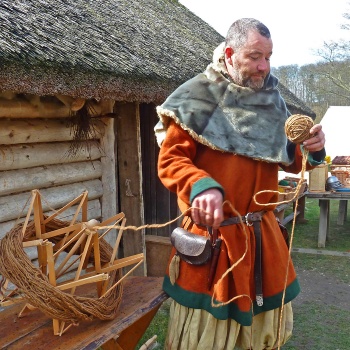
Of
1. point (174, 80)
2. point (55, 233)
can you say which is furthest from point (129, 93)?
point (55, 233)

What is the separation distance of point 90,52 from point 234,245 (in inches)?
59.3

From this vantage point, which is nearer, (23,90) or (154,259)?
(23,90)

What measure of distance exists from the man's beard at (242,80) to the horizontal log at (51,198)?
1081 mm

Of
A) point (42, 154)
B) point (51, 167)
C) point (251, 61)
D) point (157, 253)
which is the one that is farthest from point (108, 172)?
point (251, 61)

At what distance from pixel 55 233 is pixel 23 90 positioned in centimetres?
73

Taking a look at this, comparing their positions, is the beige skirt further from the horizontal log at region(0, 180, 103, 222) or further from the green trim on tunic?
the horizontal log at region(0, 180, 103, 222)

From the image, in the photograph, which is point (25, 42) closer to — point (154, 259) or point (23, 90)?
point (23, 90)

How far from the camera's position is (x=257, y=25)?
170 centimetres

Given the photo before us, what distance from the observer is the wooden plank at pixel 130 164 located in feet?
11.9

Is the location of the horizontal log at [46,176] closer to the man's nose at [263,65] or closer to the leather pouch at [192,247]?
the leather pouch at [192,247]

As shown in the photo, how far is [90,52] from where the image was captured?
2.63m

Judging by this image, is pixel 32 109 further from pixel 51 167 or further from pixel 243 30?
pixel 243 30

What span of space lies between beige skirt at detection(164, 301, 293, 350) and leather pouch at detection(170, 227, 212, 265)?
0.74 ft

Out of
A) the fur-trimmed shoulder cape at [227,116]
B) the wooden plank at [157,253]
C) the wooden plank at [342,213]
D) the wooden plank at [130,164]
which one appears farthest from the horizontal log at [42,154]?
the wooden plank at [342,213]
